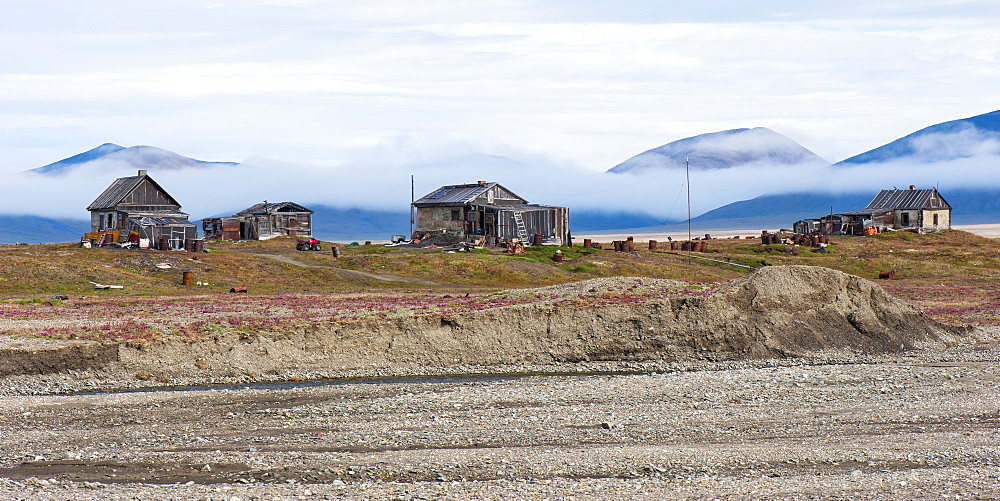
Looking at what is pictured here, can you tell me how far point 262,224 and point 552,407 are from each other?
285 ft

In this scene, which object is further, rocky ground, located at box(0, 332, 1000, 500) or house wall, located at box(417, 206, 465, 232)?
house wall, located at box(417, 206, 465, 232)

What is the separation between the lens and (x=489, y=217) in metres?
89.4

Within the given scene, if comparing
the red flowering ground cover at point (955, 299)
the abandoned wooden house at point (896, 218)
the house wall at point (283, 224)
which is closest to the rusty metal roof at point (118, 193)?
the house wall at point (283, 224)

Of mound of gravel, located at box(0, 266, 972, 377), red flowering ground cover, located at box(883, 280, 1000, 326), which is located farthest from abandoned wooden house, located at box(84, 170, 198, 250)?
red flowering ground cover, located at box(883, 280, 1000, 326)

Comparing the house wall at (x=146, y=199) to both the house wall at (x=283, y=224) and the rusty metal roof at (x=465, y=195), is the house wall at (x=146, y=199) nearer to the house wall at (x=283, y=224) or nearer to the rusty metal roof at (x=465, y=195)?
the house wall at (x=283, y=224)

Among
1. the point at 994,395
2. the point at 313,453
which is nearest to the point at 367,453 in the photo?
the point at 313,453

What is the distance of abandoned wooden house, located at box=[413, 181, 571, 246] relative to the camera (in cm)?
8850

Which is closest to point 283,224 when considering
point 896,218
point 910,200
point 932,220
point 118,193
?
point 118,193

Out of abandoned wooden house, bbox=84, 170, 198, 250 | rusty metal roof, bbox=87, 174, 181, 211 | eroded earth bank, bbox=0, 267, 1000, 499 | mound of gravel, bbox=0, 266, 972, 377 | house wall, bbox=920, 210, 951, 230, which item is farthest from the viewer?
house wall, bbox=920, 210, 951, 230

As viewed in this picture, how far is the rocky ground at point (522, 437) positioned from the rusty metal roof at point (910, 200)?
322ft

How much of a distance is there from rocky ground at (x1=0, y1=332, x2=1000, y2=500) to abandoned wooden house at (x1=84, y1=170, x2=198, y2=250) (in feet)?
201

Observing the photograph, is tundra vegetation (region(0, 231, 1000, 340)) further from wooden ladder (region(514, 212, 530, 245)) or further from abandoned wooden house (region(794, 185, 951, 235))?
abandoned wooden house (region(794, 185, 951, 235))

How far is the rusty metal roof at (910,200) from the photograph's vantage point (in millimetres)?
122812

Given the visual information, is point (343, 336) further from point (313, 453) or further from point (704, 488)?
point (704, 488)
